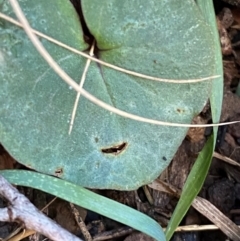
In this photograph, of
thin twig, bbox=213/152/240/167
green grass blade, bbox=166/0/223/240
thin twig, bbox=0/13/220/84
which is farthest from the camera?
thin twig, bbox=213/152/240/167

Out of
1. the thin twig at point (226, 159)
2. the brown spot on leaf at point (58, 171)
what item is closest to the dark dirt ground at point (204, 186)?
the thin twig at point (226, 159)

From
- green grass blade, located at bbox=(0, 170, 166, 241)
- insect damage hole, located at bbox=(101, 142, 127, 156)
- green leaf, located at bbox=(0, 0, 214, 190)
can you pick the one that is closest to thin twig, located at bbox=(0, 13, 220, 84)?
green leaf, located at bbox=(0, 0, 214, 190)

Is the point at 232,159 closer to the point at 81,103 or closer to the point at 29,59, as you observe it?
the point at 81,103

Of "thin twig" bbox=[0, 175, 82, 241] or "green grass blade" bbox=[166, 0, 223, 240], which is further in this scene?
"green grass blade" bbox=[166, 0, 223, 240]

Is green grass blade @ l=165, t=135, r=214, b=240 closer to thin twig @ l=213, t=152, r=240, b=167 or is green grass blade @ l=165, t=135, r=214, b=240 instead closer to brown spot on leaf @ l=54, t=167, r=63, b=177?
thin twig @ l=213, t=152, r=240, b=167

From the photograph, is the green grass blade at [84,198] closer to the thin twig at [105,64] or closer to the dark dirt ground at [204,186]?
the dark dirt ground at [204,186]

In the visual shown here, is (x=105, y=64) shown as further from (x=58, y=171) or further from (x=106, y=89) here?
(x=58, y=171)

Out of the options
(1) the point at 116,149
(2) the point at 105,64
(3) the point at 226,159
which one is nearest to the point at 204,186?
(3) the point at 226,159
